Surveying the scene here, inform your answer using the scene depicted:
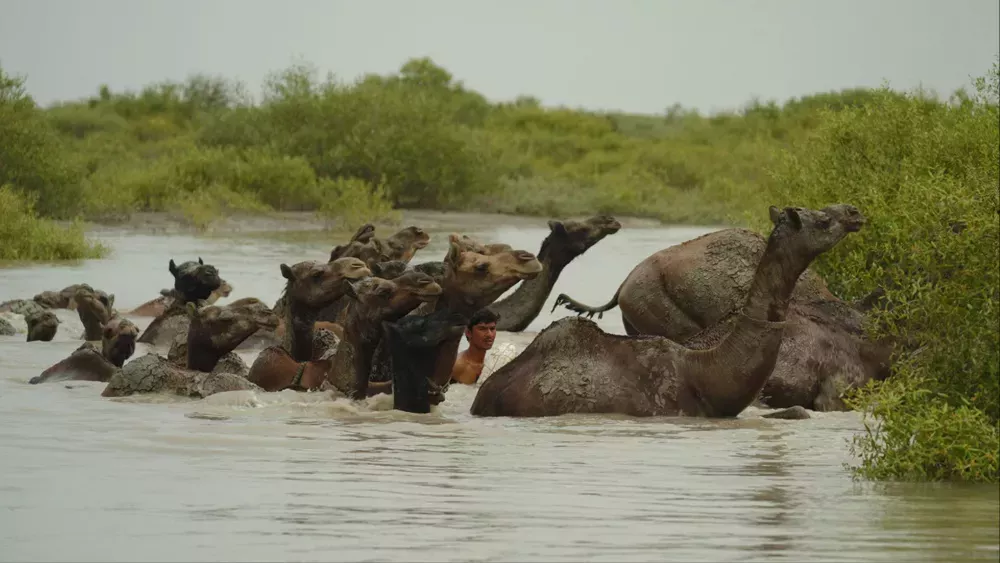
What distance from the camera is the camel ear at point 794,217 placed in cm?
1111

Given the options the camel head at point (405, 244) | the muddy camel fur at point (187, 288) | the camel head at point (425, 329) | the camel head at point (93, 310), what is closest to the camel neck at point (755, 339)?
the camel head at point (425, 329)

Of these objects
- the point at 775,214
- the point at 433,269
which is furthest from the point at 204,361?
the point at 775,214

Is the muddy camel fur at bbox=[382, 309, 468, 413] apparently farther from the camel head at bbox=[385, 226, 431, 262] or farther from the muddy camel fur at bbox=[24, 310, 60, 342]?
the muddy camel fur at bbox=[24, 310, 60, 342]

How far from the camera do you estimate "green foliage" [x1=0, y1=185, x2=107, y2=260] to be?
95.4 ft

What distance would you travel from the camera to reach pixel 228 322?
41.4 ft

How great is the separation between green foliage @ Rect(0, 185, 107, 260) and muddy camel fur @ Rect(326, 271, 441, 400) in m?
17.9

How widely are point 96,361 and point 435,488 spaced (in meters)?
5.53

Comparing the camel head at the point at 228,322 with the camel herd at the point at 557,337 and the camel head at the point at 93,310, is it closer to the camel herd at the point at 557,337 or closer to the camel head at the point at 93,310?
the camel herd at the point at 557,337

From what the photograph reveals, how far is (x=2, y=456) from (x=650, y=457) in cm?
381

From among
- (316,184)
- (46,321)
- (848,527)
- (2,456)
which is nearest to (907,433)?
(848,527)

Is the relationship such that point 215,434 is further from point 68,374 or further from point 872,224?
point 872,224

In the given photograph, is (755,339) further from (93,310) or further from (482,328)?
(93,310)

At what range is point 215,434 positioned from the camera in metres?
11.2

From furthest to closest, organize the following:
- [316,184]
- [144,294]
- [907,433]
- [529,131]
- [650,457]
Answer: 1. [529,131]
2. [316,184]
3. [144,294]
4. [650,457]
5. [907,433]
